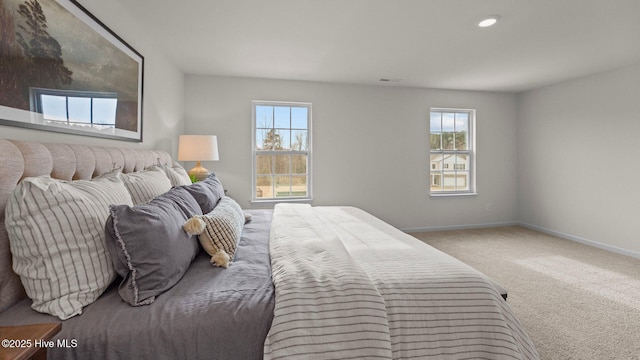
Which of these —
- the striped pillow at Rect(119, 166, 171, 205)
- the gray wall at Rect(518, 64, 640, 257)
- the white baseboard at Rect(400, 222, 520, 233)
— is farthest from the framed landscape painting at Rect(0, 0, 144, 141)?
the gray wall at Rect(518, 64, 640, 257)

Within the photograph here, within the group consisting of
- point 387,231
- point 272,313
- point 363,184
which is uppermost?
point 363,184

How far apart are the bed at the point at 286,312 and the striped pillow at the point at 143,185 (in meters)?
0.29

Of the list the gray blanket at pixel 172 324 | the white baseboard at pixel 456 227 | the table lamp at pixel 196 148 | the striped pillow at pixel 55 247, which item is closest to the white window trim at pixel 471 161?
the white baseboard at pixel 456 227

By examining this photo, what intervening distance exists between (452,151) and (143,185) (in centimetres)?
474

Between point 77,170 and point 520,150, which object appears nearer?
point 77,170

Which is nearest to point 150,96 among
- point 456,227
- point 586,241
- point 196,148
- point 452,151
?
point 196,148

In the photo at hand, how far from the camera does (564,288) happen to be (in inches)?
107

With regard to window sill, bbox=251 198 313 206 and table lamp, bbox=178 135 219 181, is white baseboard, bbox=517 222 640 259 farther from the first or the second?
table lamp, bbox=178 135 219 181

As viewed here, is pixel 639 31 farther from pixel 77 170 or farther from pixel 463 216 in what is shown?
pixel 77 170

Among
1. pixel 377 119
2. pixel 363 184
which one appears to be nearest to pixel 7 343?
pixel 363 184

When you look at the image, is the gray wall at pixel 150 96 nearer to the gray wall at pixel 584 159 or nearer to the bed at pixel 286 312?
the bed at pixel 286 312

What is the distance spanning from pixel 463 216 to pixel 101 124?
512 centimetres

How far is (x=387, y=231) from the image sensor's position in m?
2.12

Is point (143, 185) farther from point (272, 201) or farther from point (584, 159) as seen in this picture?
point (584, 159)
